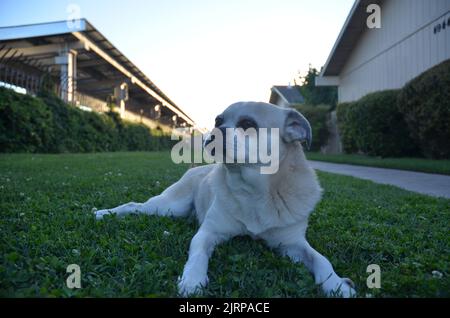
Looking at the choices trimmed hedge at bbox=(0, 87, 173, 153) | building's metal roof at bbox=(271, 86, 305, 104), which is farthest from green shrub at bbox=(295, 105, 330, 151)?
building's metal roof at bbox=(271, 86, 305, 104)

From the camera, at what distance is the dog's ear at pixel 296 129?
2869 millimetres

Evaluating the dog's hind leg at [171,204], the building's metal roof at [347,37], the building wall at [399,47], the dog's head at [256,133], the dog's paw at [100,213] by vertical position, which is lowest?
the dog's paw at [100,213]

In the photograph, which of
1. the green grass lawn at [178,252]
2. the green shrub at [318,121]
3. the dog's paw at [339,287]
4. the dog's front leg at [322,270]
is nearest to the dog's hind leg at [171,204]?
the green grass lawn at [178,252]

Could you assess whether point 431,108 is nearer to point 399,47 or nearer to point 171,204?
point 399,47

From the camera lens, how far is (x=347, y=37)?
59.2 feet

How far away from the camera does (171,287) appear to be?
72.2 inches

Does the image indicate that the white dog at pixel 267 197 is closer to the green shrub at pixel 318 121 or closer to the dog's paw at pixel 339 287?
the dog's paw at pixel 339 287

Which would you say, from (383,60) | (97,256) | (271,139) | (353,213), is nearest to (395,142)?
(383,60)

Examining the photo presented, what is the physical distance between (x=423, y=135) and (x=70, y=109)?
44.0ft

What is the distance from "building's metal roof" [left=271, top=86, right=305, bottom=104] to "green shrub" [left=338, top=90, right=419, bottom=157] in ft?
65.4

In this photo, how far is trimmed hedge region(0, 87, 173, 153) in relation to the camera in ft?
37.0

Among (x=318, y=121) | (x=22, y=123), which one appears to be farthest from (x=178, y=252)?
(x=318, y=121)

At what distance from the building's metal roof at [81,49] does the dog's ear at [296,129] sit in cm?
1501

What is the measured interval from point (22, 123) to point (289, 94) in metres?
28.9
